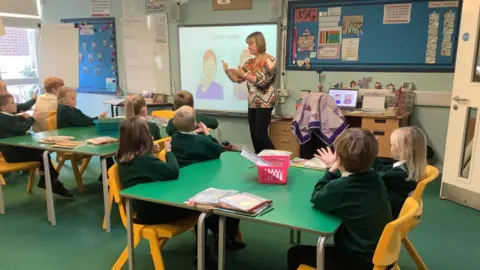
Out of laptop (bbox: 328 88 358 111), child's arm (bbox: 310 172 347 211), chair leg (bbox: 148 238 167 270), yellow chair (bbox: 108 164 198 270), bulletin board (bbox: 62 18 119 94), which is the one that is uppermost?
bulletin board (bbox: 62 18 119 94)

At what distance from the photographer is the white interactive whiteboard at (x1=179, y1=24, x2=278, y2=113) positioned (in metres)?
5.31

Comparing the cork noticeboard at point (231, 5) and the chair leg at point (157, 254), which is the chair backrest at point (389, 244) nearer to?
the chair leg at point (157, 254)

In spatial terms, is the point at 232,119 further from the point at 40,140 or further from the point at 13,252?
the point at 13,252

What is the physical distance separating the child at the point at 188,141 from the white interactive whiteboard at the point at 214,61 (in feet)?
9.23

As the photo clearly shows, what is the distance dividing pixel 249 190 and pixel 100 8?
17.1 ft

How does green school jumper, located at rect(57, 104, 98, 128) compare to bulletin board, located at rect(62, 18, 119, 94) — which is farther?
bulletin board, located at rect(62, 18, 119, 94)

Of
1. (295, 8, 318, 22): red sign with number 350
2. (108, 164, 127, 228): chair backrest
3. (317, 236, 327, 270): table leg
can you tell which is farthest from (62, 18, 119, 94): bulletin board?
(317, 236, 327, 270): table leg

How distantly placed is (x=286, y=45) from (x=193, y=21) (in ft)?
4.58

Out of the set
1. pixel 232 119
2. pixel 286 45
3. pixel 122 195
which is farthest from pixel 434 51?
pixel 122 195

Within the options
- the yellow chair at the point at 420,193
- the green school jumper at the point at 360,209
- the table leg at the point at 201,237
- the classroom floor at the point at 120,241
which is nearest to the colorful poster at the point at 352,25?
the classroom floor at the point at 120,241

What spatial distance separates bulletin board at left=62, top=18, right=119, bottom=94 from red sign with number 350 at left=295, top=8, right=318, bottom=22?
9.51 ft

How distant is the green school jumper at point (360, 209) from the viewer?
1.67 m

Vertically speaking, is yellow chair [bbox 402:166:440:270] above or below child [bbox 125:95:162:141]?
below

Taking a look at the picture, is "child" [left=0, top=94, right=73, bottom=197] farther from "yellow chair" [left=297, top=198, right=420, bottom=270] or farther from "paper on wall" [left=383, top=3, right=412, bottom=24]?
"paper on wall" [left=383, top=3, right=412, bottom=24]
